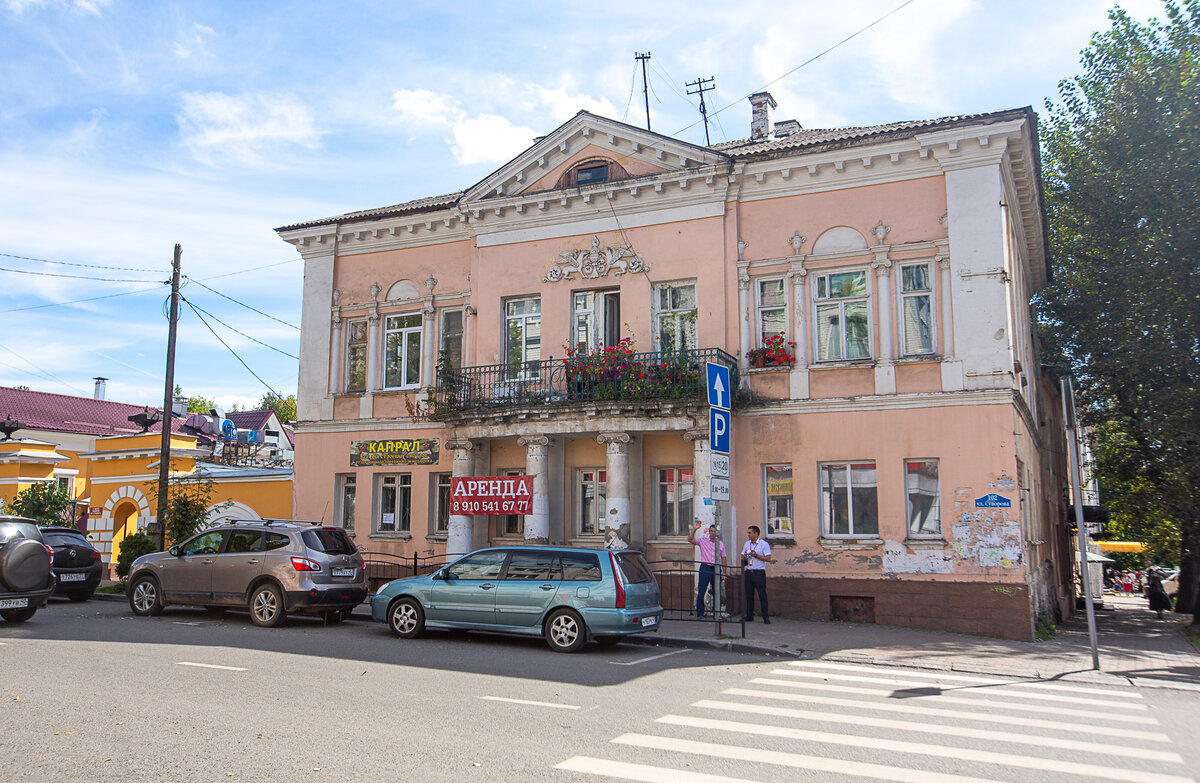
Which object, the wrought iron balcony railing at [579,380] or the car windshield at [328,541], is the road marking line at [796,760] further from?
the wrought iron balcony railing at [579,380]

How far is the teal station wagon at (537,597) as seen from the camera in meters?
12.0

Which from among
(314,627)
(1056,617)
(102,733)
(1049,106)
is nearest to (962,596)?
(1056,617)

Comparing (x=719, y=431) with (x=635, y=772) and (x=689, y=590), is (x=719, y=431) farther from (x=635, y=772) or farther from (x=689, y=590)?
(x=635, y=772)

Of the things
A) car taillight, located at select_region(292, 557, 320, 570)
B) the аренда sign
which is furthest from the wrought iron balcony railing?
car taillight, located at select_region(292, 557, 320, 570)

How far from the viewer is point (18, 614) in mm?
14094

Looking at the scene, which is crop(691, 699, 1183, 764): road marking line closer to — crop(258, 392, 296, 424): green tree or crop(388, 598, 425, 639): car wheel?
crop(388, 598, 425, 639): car wheel

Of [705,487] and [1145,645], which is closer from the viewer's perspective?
[1145,645]

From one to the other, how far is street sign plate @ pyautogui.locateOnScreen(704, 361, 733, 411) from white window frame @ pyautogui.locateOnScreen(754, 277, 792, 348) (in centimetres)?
405

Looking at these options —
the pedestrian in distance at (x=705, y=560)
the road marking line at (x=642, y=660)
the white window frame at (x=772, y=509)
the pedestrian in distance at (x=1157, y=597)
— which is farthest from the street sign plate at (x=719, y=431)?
the pedestrian in distance at (x=1157, y=597)

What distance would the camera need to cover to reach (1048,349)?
2705cm

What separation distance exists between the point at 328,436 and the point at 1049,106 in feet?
75.7

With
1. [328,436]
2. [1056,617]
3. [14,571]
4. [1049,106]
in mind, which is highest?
[1049,106]

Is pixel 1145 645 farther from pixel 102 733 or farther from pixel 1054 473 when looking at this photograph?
pixel 102 733

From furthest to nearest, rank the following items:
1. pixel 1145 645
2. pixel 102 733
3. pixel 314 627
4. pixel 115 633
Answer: pixel 1145 645, pixel 314 627, pixel 115 633, pixel 102 733
